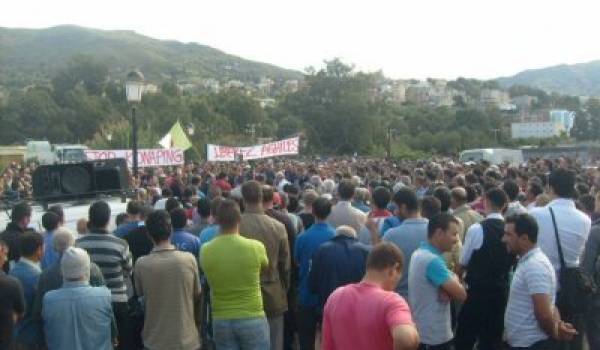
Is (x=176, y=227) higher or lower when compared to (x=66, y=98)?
lower

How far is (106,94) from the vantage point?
10431 centimetres

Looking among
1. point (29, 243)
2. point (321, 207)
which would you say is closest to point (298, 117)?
point (321, 207)

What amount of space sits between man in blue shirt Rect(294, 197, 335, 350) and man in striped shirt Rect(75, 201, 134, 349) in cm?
165

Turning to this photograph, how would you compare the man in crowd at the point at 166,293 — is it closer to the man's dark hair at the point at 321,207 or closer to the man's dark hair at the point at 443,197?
the man's dark hair at the point at 321,207

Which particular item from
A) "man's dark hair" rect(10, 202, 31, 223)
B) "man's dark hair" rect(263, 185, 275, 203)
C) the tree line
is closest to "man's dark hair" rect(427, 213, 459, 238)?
"man's dark hair" rect(263, 185, 275, 203)

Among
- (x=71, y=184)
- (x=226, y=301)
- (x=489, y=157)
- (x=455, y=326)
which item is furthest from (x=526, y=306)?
(x=489, y=157)

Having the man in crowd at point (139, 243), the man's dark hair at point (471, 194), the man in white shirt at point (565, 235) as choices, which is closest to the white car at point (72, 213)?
the man in crowd at point (139, 243)

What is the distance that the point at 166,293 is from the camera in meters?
5.91

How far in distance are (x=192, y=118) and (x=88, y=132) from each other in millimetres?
21051

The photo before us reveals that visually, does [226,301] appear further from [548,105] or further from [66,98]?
[548,105]

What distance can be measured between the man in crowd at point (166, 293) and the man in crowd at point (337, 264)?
117 cm

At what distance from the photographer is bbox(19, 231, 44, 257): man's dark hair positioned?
20.1ft

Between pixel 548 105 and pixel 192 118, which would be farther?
pixel 548 105

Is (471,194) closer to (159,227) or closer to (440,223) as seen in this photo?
(440,223)
